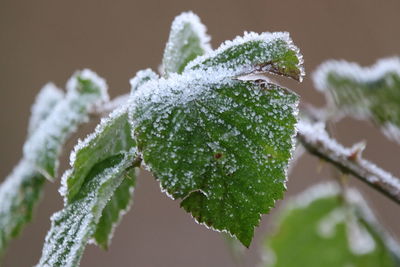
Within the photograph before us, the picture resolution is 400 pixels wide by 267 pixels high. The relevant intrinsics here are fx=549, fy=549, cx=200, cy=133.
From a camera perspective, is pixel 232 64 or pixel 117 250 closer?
pixel 232 64

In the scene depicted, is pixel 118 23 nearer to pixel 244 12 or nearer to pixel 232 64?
pixel 244 12

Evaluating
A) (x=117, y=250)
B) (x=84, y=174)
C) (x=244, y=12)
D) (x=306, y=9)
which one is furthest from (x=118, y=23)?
(x=84, y=174)

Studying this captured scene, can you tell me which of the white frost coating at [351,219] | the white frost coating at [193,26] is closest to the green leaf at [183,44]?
the white frost coating at [193,26]

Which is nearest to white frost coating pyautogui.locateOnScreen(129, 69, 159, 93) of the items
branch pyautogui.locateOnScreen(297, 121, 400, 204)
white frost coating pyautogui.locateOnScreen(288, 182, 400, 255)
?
branch pyautogui.locateOnScreen(297, 121, 400, 204)

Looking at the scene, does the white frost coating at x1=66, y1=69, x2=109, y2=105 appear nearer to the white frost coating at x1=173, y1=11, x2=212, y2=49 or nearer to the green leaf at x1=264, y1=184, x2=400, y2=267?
the white frost coating at x1=173, y1=11, x2=212, y2=49

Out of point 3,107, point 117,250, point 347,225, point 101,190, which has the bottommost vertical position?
point 101,190
